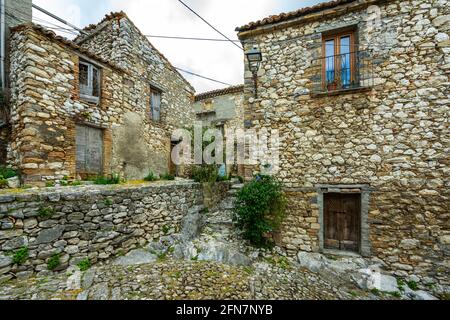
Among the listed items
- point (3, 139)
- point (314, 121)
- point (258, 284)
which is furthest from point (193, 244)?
point (3, 139)

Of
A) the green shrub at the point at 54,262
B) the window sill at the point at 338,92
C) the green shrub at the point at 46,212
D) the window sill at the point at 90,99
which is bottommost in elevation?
the green shrub at the point at 54,262

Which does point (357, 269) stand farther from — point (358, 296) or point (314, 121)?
point (314, 121)

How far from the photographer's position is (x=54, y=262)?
3.15 m

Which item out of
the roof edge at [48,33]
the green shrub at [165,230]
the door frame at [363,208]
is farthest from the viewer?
the green shrub at [165,230]

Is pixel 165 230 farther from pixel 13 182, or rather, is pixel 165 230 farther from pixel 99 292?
pixel 13 182

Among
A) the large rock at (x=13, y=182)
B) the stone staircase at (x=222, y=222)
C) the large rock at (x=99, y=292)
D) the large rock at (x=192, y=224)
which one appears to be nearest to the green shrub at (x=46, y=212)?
the large rock at (x=99, y=292)

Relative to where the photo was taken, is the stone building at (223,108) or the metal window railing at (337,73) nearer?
the metal window railing at (337,73)

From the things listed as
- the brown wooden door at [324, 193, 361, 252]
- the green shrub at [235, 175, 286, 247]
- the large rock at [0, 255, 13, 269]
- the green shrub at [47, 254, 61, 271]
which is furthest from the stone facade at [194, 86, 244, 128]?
the large rock at [0, 255, 13, 269]

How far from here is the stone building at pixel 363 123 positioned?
150 inches

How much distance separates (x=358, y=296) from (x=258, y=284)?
188cm

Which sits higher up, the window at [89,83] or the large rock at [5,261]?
the window at [89,83]

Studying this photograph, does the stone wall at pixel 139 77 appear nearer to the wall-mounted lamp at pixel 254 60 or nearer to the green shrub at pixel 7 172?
the green shrub at pixel 7 172

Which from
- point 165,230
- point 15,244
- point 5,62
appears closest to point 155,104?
point 5,62

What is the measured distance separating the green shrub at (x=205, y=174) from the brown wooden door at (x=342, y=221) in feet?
11.5
